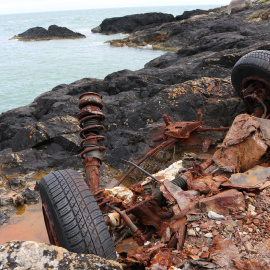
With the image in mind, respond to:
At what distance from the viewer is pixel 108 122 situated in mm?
6488

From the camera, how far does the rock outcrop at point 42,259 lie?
1708mm

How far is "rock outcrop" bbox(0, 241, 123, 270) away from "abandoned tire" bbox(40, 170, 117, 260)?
335mm

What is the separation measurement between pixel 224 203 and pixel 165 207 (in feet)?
2.64

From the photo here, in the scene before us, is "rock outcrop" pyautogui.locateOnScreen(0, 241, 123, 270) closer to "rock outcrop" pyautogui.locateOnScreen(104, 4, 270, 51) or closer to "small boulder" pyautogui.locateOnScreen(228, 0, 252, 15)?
"rock outcrop" pyautogui.locateOnScreen(104, 4, 270, 51)

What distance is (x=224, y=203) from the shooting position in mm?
2590

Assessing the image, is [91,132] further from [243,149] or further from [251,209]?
[251,209]

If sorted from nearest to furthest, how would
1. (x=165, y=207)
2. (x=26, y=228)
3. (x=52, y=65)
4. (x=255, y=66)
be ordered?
(x=165, y=207) < (x=26, y=228) < (x=255, y=66) < (x=52, y=65)

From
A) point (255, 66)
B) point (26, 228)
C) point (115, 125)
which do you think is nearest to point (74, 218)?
point (26, 228)

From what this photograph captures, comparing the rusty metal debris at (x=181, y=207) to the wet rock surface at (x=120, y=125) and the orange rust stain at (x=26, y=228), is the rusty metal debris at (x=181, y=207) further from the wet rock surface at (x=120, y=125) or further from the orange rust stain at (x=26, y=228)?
the wet rock surface at (x=120, y=125)

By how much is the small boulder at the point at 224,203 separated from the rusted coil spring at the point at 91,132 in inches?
48.3

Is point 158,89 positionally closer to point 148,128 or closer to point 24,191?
point 148,128

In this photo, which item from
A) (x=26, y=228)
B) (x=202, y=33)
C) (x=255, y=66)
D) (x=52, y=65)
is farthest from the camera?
(x=52, y=65)

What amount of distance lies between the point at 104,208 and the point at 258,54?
131 inches

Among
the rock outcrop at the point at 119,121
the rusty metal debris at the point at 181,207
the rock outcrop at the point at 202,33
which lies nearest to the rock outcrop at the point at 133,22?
the rock outcrop at the point at 202,33
